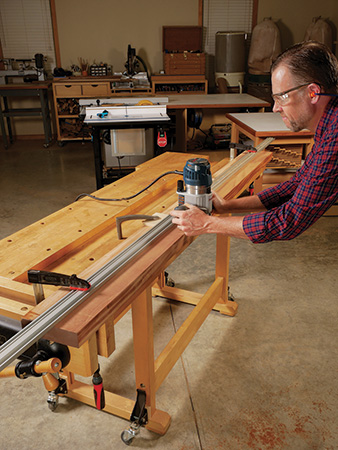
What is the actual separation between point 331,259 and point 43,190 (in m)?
2.96

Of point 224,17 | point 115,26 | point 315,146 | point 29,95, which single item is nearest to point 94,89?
point 29,95

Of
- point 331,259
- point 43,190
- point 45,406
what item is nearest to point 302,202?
point 45,406

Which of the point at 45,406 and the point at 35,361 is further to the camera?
the point at 45,406

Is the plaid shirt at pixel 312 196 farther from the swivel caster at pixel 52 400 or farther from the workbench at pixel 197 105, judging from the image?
the workbench at pixel 197 105

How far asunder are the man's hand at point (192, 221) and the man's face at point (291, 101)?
17.4 inches

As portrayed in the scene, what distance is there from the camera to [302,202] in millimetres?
1284

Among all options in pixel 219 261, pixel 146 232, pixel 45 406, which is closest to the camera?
pixel 146 232

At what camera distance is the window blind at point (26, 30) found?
629cm

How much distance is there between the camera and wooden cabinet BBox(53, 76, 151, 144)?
19.6 feet

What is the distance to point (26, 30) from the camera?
6.42 metres

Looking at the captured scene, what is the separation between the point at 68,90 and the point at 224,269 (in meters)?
4.71

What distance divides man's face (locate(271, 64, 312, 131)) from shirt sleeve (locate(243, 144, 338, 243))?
0.16m

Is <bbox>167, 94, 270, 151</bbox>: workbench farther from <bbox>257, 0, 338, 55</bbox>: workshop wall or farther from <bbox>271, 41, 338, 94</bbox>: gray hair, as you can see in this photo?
<bbox>271, 41, 338, 94</bbox>: gray hair

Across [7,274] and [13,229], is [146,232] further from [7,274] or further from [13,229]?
[13,229]
